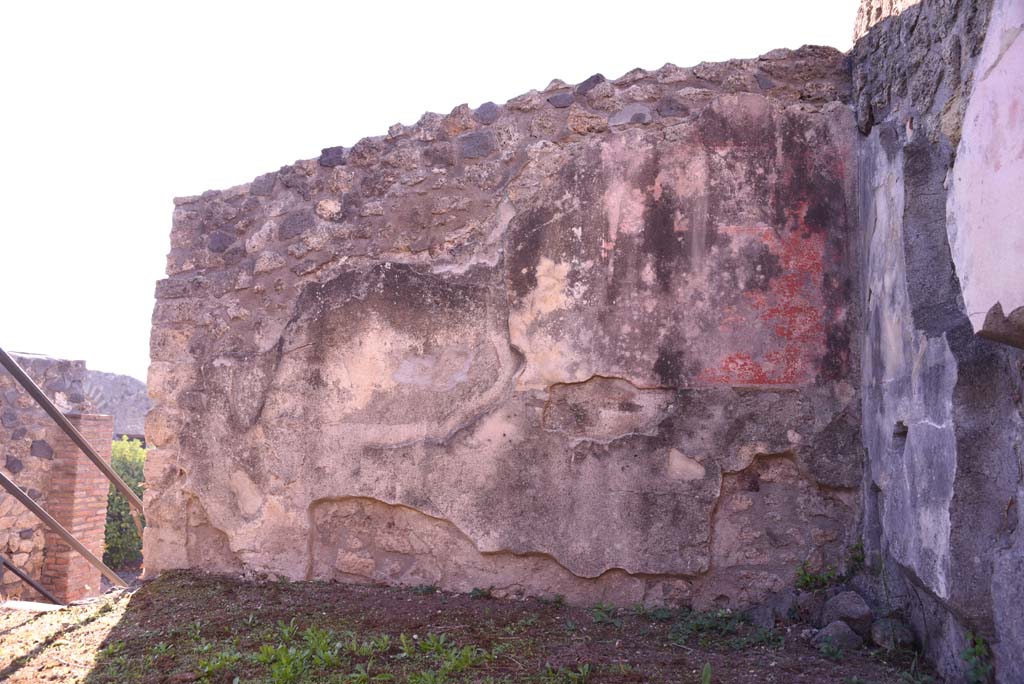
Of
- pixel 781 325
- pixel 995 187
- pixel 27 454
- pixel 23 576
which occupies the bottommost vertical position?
pixel 23 576

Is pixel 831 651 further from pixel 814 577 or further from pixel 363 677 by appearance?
pixel 363 677

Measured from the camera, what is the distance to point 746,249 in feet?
10.5

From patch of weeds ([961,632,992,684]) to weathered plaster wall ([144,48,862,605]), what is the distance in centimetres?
95

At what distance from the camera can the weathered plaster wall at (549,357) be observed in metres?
3.13

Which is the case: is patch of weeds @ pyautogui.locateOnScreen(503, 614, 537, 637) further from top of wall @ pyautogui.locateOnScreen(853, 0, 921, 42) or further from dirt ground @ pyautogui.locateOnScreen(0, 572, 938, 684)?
top of wall @ pyautogui.locateOnScreen(853, 0, 921, 42)

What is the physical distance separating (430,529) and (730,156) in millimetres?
2013

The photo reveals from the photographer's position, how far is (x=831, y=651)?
2.56 meters

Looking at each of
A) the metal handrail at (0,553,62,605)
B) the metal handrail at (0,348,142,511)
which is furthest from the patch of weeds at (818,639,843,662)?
the metal handrail at (0,553,62,605)

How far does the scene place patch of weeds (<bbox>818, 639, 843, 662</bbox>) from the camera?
8.31 ft

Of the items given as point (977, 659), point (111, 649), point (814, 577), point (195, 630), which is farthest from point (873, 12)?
point (111, 649)

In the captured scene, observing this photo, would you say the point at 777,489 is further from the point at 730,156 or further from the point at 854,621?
the point at 730,156

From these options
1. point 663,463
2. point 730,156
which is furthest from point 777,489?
point 730,156

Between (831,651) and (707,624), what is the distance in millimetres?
487

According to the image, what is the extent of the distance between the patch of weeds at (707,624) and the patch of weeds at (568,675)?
1.55ft
